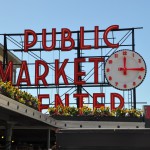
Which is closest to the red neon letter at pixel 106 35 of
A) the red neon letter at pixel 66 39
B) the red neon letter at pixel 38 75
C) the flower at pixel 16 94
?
the red neon letter at pixel 66 39

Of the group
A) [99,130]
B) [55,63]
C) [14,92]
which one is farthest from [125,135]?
[55,63]

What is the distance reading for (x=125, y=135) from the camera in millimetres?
9172

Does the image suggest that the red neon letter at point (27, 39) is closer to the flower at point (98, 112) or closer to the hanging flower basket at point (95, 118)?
the flower at point (98, 112)

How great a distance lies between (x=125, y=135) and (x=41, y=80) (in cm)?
4072

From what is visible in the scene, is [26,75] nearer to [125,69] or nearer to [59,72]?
[59,72]

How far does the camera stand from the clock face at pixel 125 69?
4834cm

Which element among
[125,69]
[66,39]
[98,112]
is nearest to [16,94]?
[98,112]

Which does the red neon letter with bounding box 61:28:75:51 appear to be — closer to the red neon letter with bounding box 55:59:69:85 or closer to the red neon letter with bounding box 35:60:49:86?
the red neon letter with bounding box 55:59:69:85

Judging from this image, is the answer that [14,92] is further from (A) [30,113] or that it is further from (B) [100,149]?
(B) [100,149]

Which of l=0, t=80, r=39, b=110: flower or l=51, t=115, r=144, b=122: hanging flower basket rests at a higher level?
l=0, t=80, r=39, b=110: flower

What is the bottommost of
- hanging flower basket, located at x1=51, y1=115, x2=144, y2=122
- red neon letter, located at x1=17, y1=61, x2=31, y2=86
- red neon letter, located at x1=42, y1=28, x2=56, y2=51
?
hanging flower basket, located at x1=51, y1=115, x2=144, y2=122

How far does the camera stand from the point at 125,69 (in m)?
48.5

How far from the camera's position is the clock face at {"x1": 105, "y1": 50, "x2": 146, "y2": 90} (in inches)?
1903

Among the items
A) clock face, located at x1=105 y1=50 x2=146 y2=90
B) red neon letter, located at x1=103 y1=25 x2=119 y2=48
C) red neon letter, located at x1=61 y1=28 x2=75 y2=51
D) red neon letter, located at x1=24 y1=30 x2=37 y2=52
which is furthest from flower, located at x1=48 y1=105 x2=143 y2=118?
red neon letter, located at x1=24 y1=30 x2=37 y2=52
